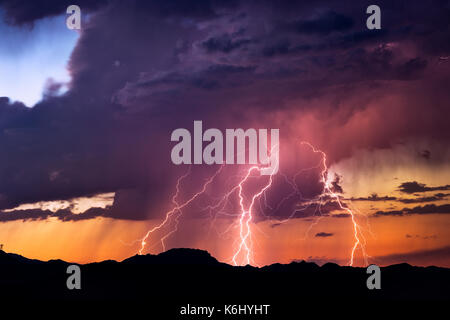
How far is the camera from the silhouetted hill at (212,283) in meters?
71.2

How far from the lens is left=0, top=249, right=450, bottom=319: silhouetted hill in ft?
234

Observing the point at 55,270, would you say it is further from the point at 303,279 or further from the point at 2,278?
the point at 303,279

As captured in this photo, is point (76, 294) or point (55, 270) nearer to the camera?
point (76, 294)

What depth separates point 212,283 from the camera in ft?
268

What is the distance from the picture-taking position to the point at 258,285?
80.1 meters

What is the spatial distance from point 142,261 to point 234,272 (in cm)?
2213
